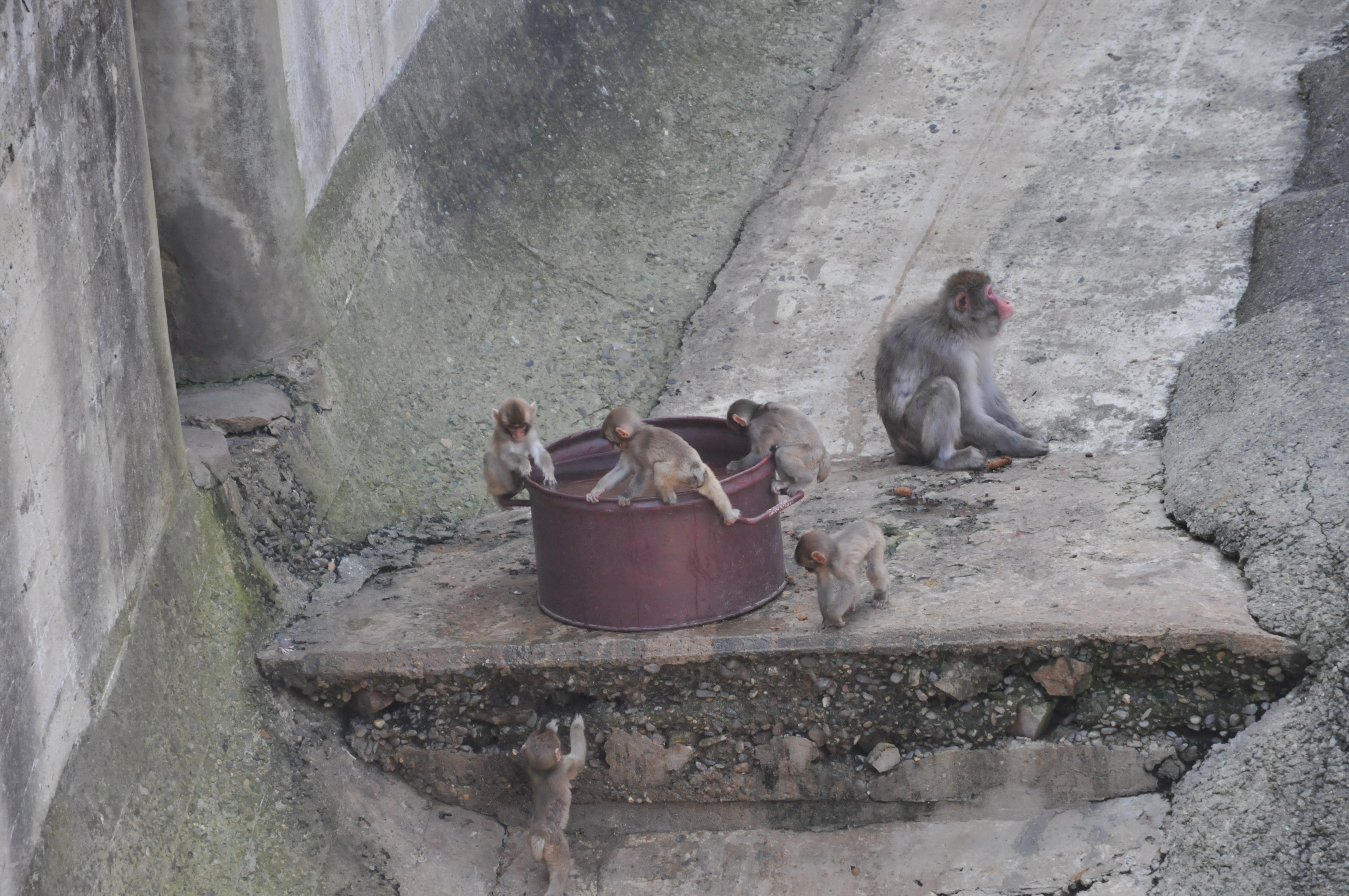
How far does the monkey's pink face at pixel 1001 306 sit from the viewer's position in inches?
268

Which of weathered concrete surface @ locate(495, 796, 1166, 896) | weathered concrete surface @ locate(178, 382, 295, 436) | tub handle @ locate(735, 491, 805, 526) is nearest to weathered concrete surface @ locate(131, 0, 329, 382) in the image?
weathered concrete surface @ locate(178, 382, 295, 436)

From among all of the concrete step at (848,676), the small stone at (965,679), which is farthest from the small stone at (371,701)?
the small stone at (965,679)

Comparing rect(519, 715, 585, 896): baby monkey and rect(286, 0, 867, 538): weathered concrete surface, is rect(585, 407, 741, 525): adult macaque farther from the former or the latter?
rect(286, 0, 867, 538): weathered concrete surface

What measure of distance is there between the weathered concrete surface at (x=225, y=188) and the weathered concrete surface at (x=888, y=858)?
2.69 m

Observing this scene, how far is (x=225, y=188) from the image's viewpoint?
638cm

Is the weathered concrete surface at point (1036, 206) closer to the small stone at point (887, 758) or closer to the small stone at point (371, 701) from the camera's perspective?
the small stone at point (887, 758)

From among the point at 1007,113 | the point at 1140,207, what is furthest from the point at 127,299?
the point at 1007,113

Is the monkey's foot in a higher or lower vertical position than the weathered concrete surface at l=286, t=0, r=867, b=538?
lower

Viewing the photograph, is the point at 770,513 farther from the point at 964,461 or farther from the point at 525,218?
the point at 525,218

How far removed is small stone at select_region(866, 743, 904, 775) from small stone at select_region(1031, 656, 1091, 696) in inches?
22.5

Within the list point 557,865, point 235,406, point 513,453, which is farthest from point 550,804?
point 235,406

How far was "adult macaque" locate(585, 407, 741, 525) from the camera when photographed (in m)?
5.20

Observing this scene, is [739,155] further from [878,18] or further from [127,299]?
[127,299]

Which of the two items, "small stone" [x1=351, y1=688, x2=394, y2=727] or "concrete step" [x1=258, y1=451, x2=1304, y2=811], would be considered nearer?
"concrete step" [x1=258, y1=451, x2=1304, y2=811]
